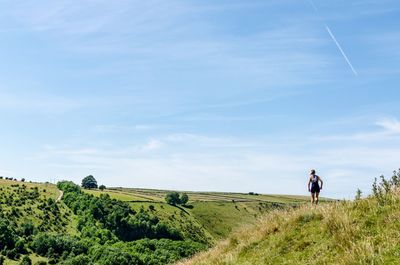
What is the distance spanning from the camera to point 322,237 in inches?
525

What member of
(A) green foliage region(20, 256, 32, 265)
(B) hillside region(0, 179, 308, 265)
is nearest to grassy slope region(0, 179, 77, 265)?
(B) hillside region(0, 179, 308, 265)

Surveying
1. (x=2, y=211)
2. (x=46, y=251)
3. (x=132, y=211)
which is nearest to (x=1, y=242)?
(x=46, y=251)

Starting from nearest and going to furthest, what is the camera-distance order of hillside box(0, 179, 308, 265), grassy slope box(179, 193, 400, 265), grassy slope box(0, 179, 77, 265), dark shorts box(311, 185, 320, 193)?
1. grassy slope box(179, 193, 400, 265)
2. dark shorts box(311, 185, 320, 193)
3. hillside box(0, 179, 308, 265)
4. grassy slope box(0, 179, 77, 265)

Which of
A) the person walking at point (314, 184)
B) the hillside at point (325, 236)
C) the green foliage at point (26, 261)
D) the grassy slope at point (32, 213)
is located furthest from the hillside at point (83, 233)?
the hillside at point (325, 236)

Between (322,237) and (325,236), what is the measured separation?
0.11 meters

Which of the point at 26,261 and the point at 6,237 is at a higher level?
the point at 6,237

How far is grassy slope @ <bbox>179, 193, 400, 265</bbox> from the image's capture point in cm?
1056

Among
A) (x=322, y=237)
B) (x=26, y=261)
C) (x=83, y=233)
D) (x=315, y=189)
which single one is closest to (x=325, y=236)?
(x=322, y=237)

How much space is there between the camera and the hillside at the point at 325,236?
10.6 meters

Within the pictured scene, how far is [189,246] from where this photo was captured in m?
147

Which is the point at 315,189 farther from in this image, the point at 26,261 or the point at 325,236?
the point at 26,261

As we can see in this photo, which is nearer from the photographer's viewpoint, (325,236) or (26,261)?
(325,236)

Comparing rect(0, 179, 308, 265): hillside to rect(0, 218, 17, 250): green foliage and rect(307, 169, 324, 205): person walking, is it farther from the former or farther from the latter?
rect(307, 169, 324, 205): person walking

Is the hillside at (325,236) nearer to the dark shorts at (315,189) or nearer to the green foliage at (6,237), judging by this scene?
the dark shorts at (315,189)
